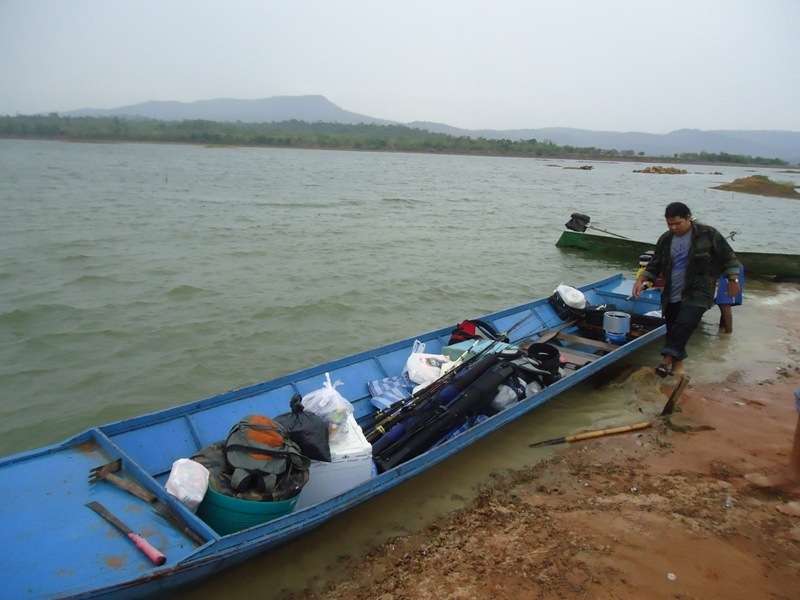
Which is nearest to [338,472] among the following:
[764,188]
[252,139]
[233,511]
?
[233,511]

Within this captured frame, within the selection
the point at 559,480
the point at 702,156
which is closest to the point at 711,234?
the point at 559,480

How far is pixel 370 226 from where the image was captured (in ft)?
68.1

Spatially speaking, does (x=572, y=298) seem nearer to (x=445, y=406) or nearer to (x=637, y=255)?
(x=445, y=406)

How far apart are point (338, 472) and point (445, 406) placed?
4.23 feet

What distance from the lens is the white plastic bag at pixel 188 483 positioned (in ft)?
11.5

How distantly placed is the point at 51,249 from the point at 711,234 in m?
15.1

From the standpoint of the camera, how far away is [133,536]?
125 inches

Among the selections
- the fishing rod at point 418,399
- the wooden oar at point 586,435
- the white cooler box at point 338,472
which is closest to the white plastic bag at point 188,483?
the white cooler box at point 338,472

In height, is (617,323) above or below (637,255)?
above

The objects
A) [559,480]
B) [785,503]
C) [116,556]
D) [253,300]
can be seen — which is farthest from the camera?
[253,300]

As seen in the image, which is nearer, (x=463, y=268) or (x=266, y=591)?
(x=266, y=591)

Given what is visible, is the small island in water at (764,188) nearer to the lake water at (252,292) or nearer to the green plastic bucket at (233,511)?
the lake water at (252,292)

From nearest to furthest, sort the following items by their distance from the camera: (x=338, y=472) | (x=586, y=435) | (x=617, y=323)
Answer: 1. (x=338, y=472)
2. (x=586, y=435)
3. (x=617, y=323)

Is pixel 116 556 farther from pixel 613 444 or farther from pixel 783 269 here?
pixel 783 269
